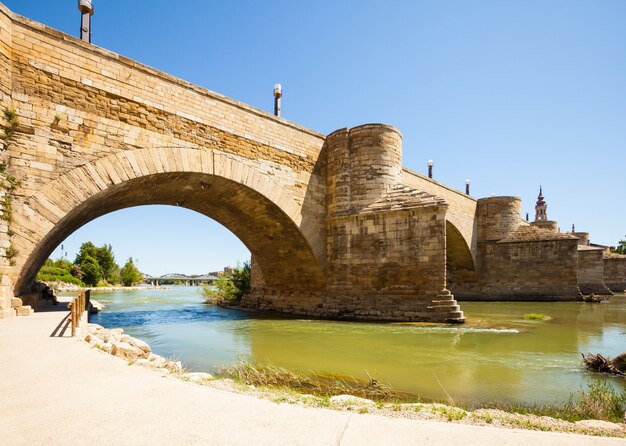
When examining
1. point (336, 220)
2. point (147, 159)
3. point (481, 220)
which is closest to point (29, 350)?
point (147, 159)

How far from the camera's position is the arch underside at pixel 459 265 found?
75.9 feet

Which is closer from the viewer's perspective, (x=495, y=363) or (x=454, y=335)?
(x=495, y=363)

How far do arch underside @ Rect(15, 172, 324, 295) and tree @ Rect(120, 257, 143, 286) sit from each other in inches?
2064

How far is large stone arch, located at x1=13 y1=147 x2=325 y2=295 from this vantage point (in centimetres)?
689

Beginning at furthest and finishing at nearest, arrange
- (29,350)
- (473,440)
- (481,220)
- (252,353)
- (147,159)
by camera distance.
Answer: (481,220) → (147,159) → (252,353) → (29,350) → (473,440)

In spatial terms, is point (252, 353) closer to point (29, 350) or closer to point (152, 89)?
point (29, 350)

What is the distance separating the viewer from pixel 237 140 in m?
10.5

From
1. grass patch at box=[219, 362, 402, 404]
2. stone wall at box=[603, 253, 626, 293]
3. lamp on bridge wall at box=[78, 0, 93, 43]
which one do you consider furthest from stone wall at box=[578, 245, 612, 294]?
lamp on bridge wall at box=[78, 0, 93, 43]

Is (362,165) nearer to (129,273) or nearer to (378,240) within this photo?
(378,240)

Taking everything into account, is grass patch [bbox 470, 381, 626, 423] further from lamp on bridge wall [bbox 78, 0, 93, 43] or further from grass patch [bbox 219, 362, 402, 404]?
lamp on bridge wall [bbox 78, 0, 93, 43]

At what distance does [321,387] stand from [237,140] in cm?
790

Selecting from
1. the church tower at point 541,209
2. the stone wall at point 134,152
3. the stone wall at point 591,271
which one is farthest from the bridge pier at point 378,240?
the church tower at point 541,209

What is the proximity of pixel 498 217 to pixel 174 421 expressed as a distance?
2643 cm

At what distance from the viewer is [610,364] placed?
542cm
